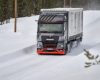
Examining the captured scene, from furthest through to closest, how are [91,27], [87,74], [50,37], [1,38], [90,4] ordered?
[90,4] < [91,27] < [1,38] < [50,37] < [87,74]

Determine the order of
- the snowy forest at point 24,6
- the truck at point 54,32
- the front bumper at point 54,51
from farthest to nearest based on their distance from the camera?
the snowy forest at point 24,6 → the front bumper at point 54,51 → the truck at point 54,32

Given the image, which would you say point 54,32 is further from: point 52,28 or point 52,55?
point 52,55

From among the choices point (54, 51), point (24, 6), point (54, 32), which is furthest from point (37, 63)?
point (24, 6)

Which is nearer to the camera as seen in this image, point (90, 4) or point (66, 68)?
point (66, 68)

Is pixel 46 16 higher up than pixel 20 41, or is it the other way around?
pixel 46 16

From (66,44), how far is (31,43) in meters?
5.87

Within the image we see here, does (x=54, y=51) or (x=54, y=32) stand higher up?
(x=54, y=32)

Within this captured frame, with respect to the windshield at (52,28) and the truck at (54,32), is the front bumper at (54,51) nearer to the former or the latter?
the truck at (54,32)

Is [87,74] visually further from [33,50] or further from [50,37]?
[33,50]

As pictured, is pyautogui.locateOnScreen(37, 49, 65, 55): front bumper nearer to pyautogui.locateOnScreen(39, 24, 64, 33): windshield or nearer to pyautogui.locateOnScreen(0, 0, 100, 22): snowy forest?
pyautogui.locateOnScreen(39, 24, 64, 33): windshield

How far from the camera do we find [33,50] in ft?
90.7

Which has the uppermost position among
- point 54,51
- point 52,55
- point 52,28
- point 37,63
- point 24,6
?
point 52,28

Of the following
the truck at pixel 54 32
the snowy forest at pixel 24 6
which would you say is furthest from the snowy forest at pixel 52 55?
the snowy forest at pixel 24 6

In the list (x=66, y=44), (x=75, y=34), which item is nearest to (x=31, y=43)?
(x=75, y=34)
